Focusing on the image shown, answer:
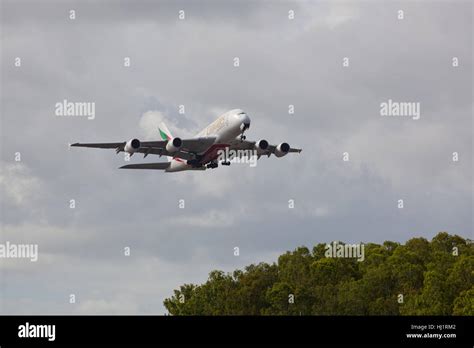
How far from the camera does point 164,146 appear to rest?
302ft

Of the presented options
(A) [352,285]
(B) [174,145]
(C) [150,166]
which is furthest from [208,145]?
(A) [352,285]

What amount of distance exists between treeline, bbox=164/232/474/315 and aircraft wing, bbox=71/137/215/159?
48476 mm

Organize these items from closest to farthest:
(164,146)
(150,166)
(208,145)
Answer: (208,145) → (164,146) → (150,166)

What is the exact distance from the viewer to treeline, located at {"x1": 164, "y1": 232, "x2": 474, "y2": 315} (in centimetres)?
13638

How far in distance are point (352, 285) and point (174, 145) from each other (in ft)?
239

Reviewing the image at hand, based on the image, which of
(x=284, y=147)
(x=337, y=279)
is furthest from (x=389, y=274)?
(x=284, y=147)

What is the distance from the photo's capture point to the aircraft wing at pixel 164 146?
88.9 meters

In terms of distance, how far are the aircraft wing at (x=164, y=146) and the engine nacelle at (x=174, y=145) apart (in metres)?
1.43

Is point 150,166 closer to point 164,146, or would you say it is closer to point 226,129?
point 164,146
